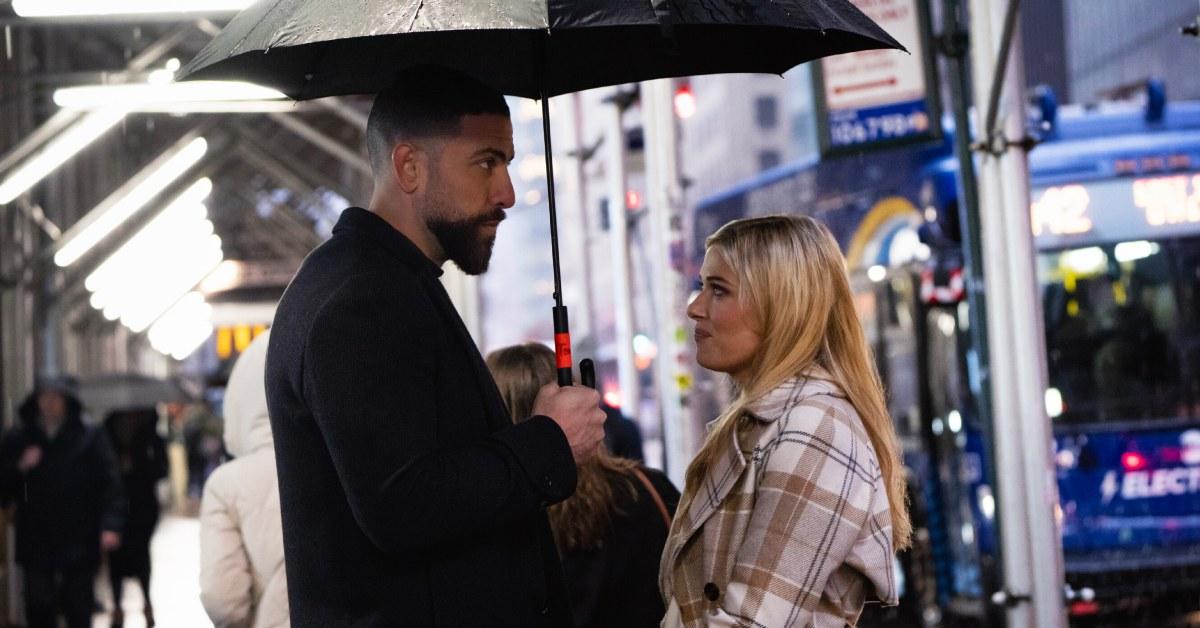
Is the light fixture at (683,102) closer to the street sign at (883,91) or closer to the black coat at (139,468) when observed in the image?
the street sign at (883,91)

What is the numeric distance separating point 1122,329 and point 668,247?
3.50 m

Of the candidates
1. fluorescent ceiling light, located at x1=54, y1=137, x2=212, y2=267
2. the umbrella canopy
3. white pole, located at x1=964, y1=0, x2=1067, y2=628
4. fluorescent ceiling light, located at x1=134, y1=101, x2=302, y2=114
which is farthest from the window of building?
the umbrella canopy

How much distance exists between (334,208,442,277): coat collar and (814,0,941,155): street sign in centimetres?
562

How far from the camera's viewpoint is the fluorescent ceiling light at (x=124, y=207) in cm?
1859

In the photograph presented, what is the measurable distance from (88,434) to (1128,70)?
8096 mm

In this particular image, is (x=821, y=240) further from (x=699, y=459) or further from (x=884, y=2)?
(x=884, y=2)

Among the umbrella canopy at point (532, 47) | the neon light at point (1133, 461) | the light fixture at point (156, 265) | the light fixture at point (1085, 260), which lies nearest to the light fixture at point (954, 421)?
the neon light at point (1133, 461)

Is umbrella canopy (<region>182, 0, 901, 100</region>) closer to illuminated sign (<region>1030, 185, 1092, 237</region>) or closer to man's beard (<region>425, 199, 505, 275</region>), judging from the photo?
man's beard (<region>425, 199, 505, 275</region>)

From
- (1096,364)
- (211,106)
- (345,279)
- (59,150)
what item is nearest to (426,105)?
(345,279)

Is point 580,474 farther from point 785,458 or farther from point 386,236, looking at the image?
point 386,236

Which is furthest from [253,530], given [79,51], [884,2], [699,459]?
[79,51]

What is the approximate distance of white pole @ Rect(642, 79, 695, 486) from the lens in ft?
32.2

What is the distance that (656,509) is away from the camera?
4.36 m

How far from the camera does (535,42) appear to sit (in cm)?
350
